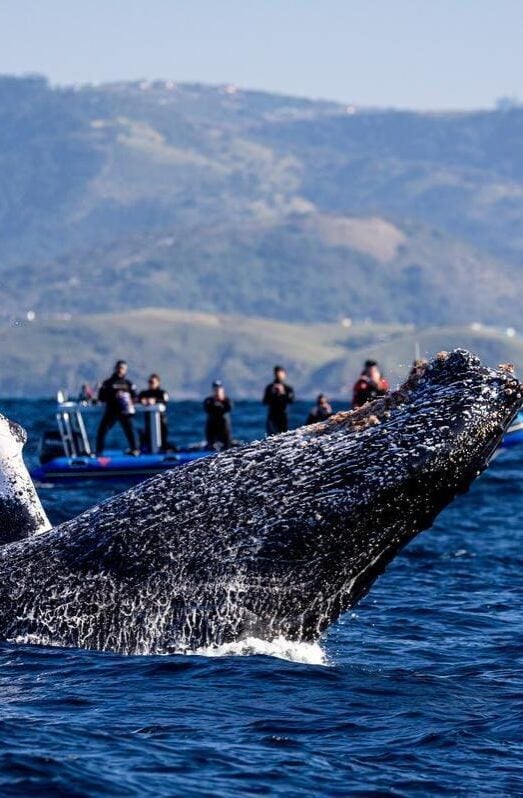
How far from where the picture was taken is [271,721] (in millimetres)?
10438

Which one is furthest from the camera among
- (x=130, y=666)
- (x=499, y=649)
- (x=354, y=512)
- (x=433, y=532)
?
(x=433, y=532)

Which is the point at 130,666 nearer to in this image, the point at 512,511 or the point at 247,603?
the point at 247,603

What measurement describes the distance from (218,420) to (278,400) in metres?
1.94

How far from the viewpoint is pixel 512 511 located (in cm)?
3334

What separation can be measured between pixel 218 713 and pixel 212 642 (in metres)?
0.50

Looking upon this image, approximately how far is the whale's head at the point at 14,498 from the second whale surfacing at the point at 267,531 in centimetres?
48

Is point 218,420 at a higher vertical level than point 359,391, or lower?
lower

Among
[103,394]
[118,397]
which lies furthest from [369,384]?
[103,394]

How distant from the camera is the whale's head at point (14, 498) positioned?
11.1m

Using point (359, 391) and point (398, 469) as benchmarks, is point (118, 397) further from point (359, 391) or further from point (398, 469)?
point (398, 469)

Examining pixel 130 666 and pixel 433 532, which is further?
pixel 433 532

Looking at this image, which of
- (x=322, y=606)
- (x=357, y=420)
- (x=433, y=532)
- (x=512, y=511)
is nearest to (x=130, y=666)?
(x=322, y=606)

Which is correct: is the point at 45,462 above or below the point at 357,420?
below

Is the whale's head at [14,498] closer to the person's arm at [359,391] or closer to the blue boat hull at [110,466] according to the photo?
the person's arm at [359,391]
